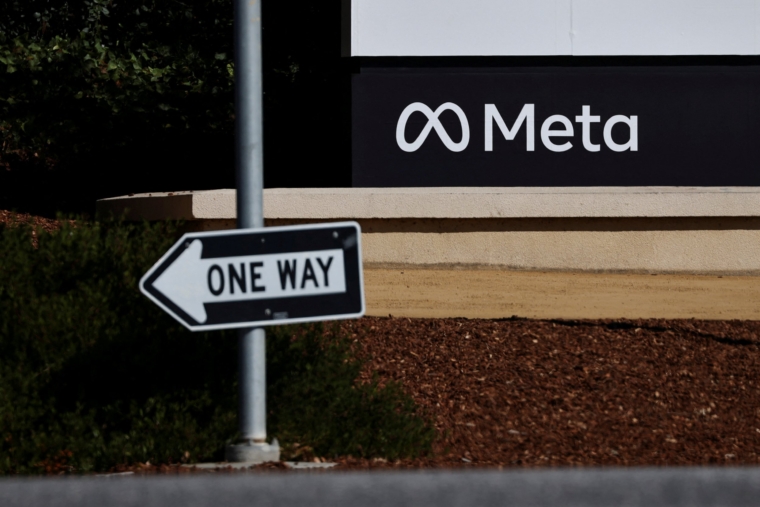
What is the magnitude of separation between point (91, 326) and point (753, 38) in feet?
34.2

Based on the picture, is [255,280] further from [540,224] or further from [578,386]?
[540,224]

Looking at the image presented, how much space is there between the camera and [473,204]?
11.9m

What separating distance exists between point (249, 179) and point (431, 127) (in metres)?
8.93

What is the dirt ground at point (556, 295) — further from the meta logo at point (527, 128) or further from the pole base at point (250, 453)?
the pole base at point (250, 453)

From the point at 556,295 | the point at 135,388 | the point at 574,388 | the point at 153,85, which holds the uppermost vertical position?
the point at 153,85

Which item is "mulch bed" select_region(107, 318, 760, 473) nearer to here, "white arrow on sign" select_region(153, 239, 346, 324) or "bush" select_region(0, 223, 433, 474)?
"bush" select_region(0, 223, 433, 474)

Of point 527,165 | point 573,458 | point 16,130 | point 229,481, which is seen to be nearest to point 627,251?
point 527,165

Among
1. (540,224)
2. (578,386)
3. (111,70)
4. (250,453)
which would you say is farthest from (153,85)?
(250,453)

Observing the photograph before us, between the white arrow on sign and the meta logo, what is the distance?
9015 mm

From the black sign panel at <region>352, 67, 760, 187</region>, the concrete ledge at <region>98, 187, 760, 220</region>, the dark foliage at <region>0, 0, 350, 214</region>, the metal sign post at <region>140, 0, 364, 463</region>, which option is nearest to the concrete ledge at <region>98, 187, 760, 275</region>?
the concrete ledge at <region>98, 187, 760, 220</region>

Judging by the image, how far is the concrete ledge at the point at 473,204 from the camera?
1180 cm

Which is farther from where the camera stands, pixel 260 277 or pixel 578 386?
pixel 578 386

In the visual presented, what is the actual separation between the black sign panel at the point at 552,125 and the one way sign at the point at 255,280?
8.92 metres

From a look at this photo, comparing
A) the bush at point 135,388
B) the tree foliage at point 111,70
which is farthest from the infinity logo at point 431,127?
the bush at point 135,388
